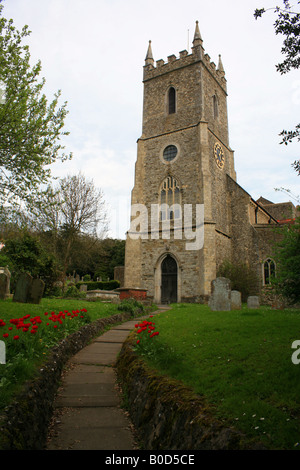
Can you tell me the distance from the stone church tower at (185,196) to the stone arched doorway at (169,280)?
0.22 ft

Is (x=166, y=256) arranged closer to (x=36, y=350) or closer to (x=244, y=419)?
(x=36, y=350)

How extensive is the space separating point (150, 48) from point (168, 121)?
24.6ft

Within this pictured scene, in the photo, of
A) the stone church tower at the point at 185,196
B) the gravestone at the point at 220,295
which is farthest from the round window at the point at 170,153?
the gravestone at the point at 220,295

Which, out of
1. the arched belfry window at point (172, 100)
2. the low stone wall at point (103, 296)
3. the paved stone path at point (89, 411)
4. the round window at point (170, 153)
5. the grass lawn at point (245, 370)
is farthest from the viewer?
the arched belfry window at point (172, 100)

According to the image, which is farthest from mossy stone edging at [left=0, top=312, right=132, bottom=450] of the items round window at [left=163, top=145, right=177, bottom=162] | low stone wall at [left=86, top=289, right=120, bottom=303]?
round window at [left=163, top=145, right=177, bottom=162]

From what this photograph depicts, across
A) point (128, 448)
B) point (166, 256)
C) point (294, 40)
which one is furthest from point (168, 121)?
point (128, 448)

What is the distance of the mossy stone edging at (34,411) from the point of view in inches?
115

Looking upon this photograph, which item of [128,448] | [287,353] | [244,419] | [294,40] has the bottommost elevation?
[128,448]

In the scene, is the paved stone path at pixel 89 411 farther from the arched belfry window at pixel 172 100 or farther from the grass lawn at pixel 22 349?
the arched belfry window at pixel 172 100

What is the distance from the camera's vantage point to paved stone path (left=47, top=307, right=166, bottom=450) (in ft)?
12.2

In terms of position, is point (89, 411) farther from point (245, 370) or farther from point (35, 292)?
point (35, 292)

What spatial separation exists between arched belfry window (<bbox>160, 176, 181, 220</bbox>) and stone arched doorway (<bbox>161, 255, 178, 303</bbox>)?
2.83 metres

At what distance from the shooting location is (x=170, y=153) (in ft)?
78.7

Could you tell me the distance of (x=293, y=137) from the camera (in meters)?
4.50
